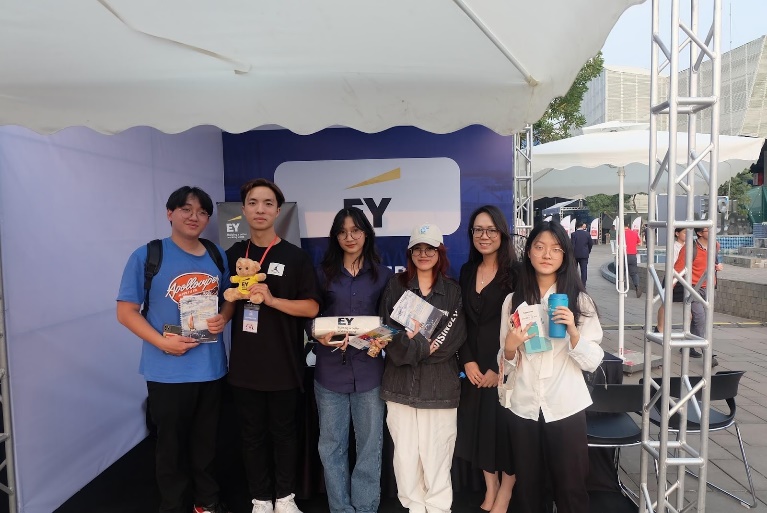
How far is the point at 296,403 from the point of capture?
2721 mm

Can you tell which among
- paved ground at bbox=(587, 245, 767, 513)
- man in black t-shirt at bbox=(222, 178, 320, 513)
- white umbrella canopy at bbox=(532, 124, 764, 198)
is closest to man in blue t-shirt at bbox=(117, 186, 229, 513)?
man in black t-shirt at bbox=(222, 178, 320, 513)

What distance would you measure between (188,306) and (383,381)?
3.47ft

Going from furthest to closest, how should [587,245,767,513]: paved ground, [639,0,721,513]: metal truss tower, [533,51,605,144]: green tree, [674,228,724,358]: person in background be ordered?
[533,51,605,144]: green tree < [674,228,724,358]: person in background < [587,245,767,513]: paved ground < [639,0,721,513]: metal truss tower

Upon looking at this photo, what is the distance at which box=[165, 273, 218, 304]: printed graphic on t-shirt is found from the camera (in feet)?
8.20

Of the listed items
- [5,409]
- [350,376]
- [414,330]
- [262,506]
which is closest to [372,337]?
[414,330]

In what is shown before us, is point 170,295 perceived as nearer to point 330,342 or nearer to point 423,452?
point 330,342

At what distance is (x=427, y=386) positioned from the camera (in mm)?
2520

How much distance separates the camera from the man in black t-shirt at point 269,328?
2521 mm

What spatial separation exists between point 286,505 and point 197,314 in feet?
3.96

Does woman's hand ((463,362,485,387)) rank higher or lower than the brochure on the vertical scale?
lower

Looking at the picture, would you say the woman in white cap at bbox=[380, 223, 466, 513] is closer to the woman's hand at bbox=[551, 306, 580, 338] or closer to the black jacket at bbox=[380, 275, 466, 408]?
the black jacket at bbox=[380, 275, 466, 408]

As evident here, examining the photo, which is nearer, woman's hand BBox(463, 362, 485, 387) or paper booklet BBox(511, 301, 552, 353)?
paper booklet BBox(511, 301, 552, 353)

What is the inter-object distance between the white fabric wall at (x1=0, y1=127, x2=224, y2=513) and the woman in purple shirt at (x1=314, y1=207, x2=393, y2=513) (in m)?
1.64

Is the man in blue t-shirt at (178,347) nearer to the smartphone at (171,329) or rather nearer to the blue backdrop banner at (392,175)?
the smartphone at (171,329)
